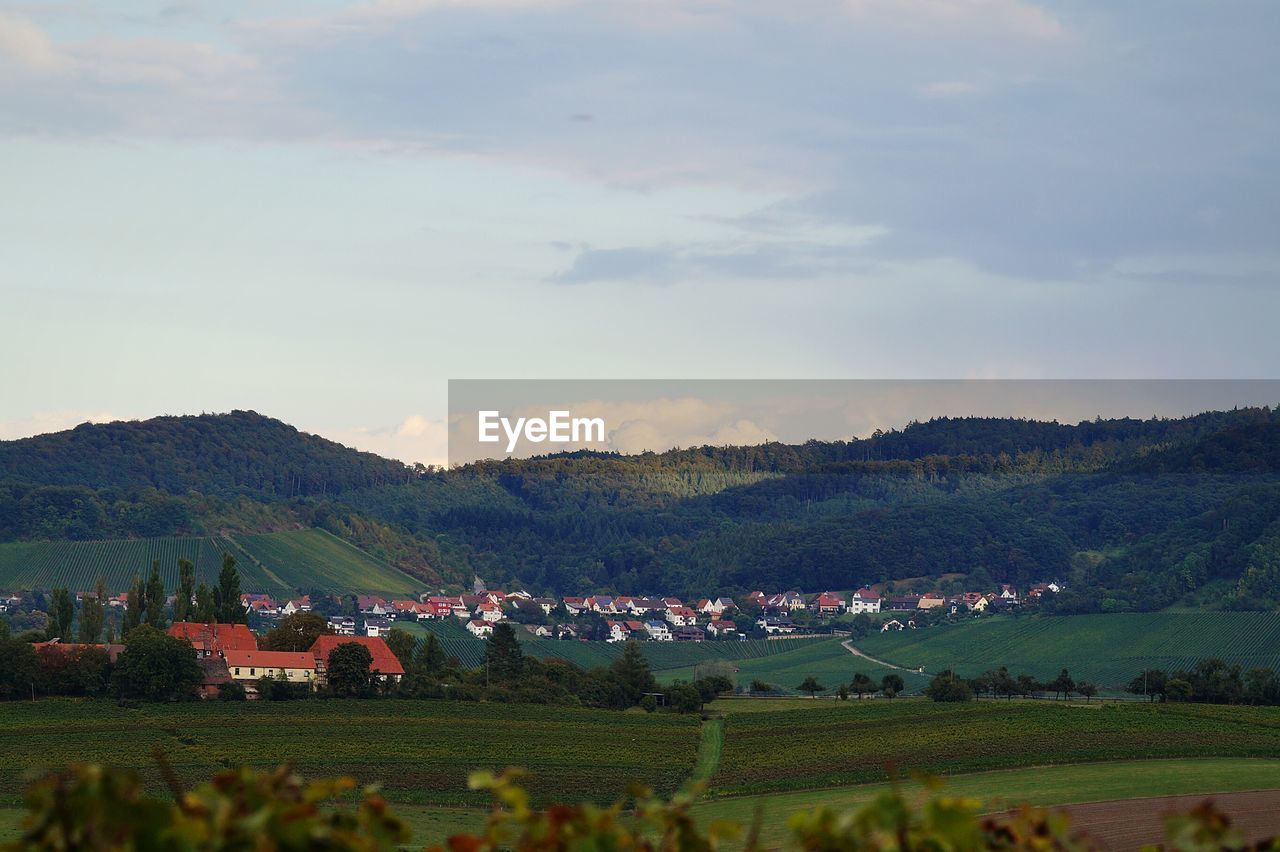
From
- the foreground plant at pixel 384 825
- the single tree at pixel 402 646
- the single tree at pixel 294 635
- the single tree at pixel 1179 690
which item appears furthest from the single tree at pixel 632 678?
the foreground plant at pixel 384 825

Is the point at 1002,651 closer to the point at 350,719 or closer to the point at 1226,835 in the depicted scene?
the point at 350,719

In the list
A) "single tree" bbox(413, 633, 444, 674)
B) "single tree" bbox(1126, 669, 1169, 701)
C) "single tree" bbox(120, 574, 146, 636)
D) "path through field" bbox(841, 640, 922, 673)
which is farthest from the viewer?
"path through field" bbox(841, 640, 922, 673)

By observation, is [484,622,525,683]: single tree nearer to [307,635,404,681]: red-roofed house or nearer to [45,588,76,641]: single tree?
[307,635,404,681]: red-roofed house

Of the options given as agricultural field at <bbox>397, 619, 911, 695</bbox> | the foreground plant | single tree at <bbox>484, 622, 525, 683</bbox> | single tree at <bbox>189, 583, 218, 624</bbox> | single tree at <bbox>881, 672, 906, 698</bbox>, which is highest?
the foreground plant

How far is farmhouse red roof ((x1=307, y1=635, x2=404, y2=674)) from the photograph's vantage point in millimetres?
88188

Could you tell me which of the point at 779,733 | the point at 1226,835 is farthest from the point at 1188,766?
the point at 1226,835

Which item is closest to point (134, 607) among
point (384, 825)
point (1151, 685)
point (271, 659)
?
point (271, 659)

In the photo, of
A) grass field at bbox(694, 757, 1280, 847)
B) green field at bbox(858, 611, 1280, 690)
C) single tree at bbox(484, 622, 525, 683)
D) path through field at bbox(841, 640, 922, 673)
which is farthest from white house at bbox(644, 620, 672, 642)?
grass field at bbox(694, 757, 1280, 847)

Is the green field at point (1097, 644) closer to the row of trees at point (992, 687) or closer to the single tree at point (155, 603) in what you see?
the row of trees at point (992, 687)

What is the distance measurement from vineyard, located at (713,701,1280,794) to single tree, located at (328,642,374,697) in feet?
63.4

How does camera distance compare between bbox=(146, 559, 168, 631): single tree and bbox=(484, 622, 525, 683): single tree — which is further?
bbox=(484, 622, 525, 683): single tree

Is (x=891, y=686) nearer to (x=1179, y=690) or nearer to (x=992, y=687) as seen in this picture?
(x=992, y=687)

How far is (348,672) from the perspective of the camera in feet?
278

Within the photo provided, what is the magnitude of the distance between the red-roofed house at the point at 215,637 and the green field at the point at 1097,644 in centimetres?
6022
